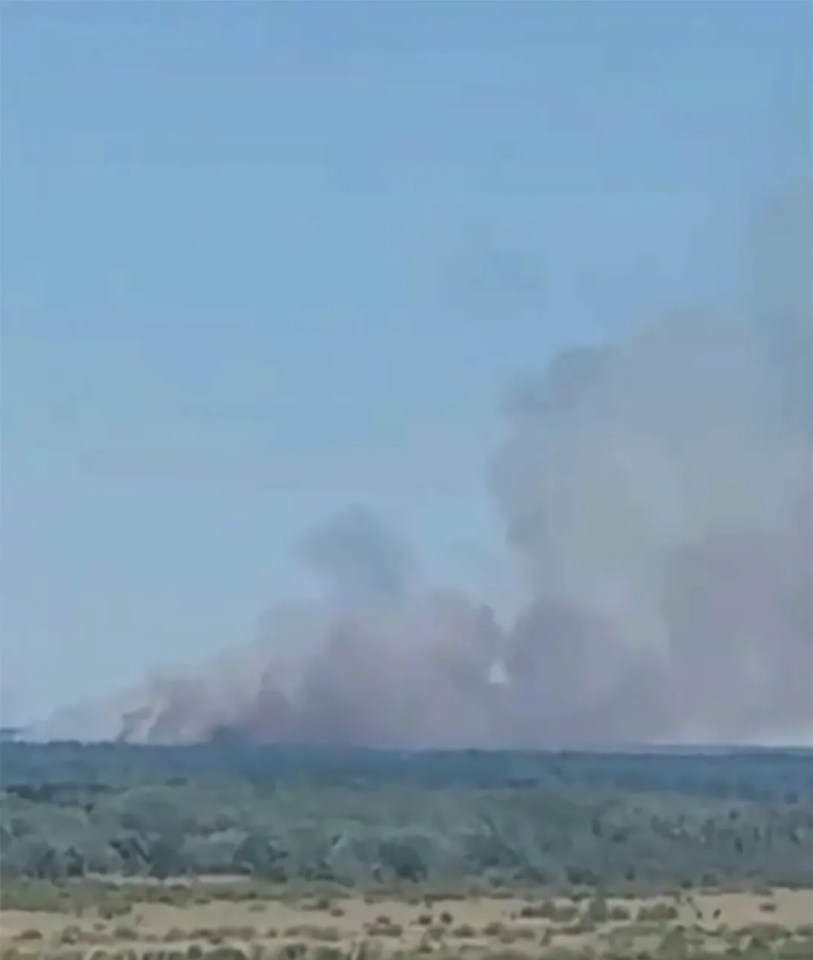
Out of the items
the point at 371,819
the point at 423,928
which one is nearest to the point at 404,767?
the point at 371,819

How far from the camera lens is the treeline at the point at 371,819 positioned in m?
3.53

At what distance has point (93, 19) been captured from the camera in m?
3.66

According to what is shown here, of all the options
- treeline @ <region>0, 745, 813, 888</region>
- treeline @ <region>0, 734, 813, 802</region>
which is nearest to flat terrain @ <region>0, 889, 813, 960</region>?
treeline @ <region>0, 745, 813, 888</region>

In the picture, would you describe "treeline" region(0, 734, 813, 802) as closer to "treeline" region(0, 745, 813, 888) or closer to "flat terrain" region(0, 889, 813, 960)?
"treeline" region(0, 745, 813, 888)

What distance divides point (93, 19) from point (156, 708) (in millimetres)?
1206

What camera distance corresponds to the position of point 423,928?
348cm

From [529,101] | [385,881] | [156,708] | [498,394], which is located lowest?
[385,881]

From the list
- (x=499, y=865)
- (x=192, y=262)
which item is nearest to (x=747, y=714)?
(x=499, y=865)

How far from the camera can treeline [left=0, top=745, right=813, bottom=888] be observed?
139 inches

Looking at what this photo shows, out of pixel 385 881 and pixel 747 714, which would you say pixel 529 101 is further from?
pixel 385 881

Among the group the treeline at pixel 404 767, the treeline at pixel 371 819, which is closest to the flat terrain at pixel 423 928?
the treeline at pixel 371 819

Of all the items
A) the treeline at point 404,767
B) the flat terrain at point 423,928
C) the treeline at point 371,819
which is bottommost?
the flat terrain at point 423,928

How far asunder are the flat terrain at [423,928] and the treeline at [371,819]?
0.05 meters

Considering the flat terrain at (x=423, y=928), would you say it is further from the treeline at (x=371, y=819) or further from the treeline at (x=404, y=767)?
the treeline at (x=404, y=767)
